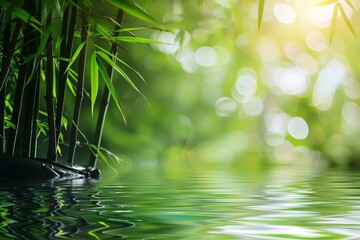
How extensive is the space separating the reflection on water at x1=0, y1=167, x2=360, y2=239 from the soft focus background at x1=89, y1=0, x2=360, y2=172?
3207 millimetres

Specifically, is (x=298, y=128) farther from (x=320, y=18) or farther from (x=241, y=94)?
(x=320, y=18)

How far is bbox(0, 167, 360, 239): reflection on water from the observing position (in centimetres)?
135

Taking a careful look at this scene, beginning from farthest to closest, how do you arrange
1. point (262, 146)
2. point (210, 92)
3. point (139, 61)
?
point (262, 146)
point (210, 92)
point (139, 61)

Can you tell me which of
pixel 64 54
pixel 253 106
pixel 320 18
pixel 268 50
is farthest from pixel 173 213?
pixel 320 18

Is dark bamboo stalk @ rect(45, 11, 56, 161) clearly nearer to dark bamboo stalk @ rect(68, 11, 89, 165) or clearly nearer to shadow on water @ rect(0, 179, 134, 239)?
dark bamboo stalk @ rect(68, 11, 89, 165)

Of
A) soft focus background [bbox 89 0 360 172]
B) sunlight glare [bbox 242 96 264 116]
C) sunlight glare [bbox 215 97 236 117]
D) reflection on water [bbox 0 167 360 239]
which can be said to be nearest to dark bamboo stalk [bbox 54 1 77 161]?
reflection on water [bbox 0 167 360 239]

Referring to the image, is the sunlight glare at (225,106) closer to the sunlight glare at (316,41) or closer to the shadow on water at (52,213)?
the sunlight glare at (316,41)

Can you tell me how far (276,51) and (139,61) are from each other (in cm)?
186

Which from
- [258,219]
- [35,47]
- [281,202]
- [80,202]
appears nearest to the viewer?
[258,219]

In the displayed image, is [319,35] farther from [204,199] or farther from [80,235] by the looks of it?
[80,235]

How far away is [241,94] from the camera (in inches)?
270

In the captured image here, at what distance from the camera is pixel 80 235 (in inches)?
51.1

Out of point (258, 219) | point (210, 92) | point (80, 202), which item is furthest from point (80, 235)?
point (210, 92)

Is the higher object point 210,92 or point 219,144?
point 210,92
